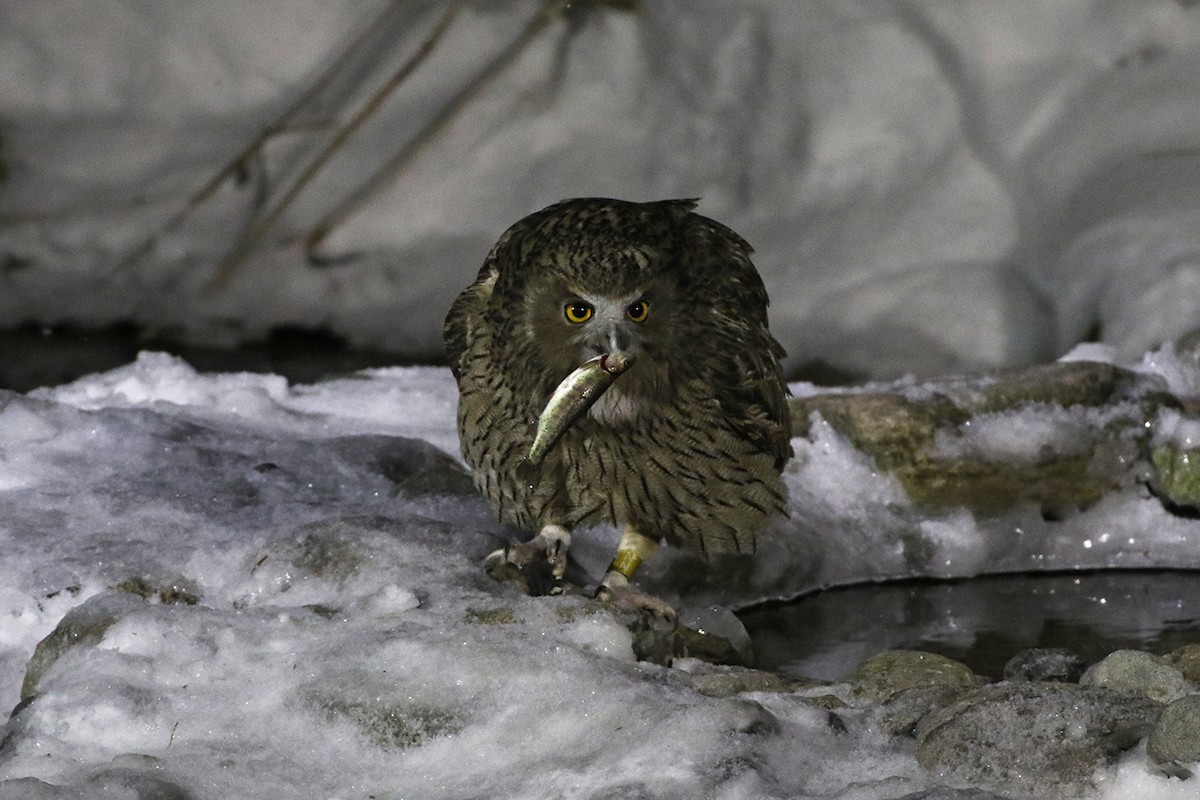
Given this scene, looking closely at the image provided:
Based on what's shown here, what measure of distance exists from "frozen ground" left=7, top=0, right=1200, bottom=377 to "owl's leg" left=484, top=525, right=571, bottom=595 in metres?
2.91

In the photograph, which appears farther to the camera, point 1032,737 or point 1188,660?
point 1188,660

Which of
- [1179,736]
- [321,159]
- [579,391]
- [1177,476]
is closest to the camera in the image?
[1179,736]

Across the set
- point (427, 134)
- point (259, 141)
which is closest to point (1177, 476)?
point (427, 134)

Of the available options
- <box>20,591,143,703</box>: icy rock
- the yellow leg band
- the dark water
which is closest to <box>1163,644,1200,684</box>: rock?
the dark water

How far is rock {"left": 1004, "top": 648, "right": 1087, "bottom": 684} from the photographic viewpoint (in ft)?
11.9

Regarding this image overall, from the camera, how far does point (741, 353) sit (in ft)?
12.4

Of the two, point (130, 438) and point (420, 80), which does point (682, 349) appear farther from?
point (420, 80)

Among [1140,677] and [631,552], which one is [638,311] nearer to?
[631,552]

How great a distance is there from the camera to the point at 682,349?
362 cm

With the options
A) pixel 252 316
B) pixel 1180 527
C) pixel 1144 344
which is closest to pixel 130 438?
pixel 252 316

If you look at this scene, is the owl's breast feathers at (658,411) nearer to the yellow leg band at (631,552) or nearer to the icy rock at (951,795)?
the yellow leg band at (631,552)

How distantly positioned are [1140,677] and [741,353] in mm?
1137

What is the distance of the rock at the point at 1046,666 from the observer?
3.63 meters

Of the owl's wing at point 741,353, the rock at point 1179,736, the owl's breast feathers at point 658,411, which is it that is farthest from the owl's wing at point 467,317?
the rock at point 1179,736
